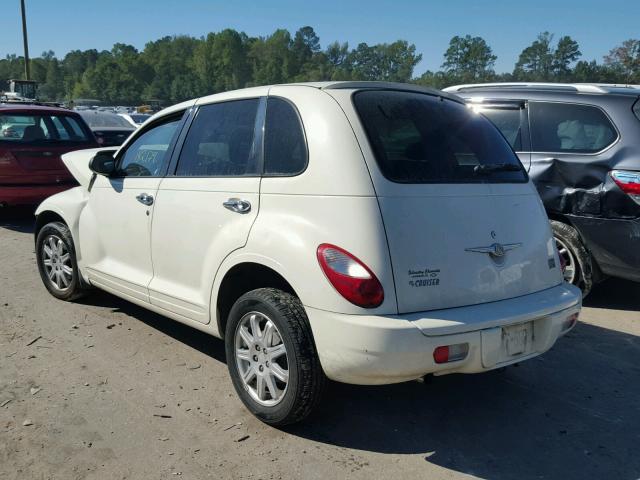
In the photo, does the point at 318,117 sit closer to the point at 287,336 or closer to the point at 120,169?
the point at 287,336

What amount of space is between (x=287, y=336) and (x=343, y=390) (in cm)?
95

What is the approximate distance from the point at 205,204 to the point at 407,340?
1553mm

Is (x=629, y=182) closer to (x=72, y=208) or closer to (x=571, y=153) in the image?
(x=571, y=153)

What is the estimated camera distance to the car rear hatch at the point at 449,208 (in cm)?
304

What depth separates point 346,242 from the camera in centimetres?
298

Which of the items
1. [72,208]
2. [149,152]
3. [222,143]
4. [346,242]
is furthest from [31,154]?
[346,242]

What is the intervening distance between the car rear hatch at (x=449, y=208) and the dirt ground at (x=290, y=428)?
78 centimetres

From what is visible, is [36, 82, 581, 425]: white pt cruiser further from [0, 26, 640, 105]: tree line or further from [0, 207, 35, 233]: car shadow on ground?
[0, 26, 640, 105]: tree line

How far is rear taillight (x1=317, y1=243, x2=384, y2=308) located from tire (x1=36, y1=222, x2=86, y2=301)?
118 inches

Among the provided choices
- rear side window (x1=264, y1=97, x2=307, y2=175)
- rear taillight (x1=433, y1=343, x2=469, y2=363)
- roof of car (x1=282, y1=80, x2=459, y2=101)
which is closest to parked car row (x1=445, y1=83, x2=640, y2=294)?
roof of car (x1=282, y1=80, x2=459, y2=101)

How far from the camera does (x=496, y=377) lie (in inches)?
163

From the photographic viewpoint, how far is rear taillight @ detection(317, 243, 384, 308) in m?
2.92

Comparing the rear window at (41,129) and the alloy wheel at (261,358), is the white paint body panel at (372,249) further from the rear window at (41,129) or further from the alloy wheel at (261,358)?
the rear window at (41,129)

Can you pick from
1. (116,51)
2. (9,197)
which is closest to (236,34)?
(116,51)
